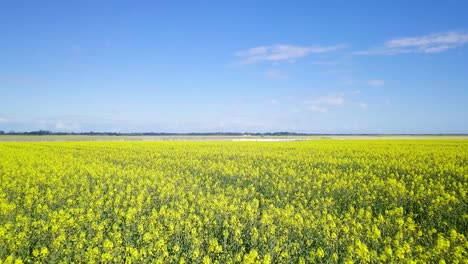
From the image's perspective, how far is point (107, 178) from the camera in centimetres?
1505

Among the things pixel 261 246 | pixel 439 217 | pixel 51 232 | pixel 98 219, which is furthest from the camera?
pixel 439 217

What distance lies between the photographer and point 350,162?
20.1 metres

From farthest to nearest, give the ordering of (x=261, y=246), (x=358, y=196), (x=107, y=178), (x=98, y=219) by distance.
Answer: (x=107, y=178) → (x=358, y=196) → (x=98, y=219) → (x=261, y=246)

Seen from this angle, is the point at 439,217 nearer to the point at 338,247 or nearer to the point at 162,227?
the point at 338,247

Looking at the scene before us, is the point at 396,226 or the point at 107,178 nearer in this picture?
the point at 396,226

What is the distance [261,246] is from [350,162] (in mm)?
14125

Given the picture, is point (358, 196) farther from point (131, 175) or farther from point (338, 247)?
point (131, 175)

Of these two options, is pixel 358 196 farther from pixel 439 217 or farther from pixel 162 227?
pixel 162 227

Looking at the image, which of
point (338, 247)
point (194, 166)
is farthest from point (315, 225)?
point (194, 166)

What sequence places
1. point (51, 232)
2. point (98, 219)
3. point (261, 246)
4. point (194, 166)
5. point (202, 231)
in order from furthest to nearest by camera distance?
point (194, 166)
point (98, 219)
point (202, 231)
point (51, 232)
point (261, 246)

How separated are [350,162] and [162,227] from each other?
47.5ft

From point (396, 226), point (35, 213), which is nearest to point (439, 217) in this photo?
point (396, 226)

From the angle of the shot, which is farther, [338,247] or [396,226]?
[396,226]

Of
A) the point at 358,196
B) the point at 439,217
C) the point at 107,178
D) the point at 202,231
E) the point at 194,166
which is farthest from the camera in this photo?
the point at 194,166
